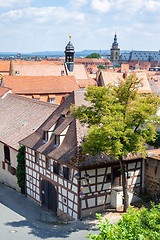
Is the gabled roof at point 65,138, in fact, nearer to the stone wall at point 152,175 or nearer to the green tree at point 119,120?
the green tree at point 119,120

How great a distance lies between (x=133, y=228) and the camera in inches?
476

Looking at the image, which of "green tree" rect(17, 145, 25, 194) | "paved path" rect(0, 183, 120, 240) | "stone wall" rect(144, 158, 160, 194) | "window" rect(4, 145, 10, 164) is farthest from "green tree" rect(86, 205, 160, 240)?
"window" rect(4, 145, 10, 164)

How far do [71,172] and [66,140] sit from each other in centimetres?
240

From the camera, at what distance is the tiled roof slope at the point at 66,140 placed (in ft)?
73.9

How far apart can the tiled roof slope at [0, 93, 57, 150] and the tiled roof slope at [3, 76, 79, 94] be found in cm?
A: 1546

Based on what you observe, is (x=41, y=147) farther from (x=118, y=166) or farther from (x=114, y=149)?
(x=114, y=149)

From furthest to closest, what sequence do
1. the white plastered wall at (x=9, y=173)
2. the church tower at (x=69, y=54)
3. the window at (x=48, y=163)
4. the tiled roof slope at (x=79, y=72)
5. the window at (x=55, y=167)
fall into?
the tiled roof slope at (x=79, y=72) < the church tower at (x=69, y=54) < the white plastered wall at (x=9, y=173) < the window at (x=48, y=163) < the window at (x=55, y=167)

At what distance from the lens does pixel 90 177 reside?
22469 millimetres

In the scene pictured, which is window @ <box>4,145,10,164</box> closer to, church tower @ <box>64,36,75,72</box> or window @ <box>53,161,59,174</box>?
window @ <box>53,161,59,174</box>

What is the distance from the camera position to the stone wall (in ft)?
80.4

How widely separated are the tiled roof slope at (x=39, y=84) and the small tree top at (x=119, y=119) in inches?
1391

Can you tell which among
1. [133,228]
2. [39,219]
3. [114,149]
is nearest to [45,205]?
[39,219]

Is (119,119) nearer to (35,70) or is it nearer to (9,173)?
(9,173)

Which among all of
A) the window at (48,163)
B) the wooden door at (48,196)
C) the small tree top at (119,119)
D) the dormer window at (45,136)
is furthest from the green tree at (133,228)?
the dormer window at (45,136)
